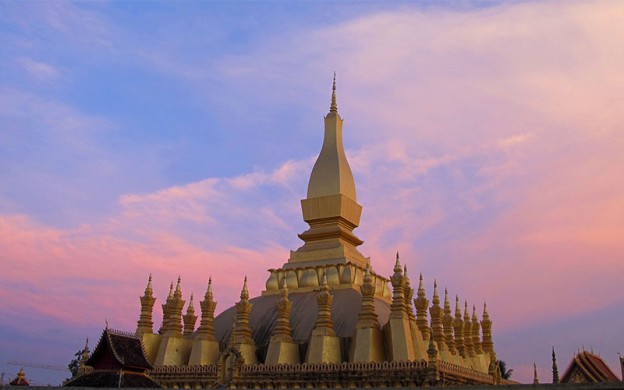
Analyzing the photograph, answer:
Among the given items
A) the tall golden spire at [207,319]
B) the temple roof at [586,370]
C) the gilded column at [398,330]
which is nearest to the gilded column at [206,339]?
the tall golden spire at [207,319]

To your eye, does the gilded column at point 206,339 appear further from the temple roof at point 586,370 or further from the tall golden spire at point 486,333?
the temple roof at point 586,370

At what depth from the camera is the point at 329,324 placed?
92.6 feet

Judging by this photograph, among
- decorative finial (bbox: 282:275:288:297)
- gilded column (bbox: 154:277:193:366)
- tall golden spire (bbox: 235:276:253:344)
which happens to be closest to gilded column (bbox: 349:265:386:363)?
decorative finial (bbox: 282:275:288:297)

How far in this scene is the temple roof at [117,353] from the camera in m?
26.6

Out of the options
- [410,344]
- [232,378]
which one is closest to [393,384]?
[410,344]

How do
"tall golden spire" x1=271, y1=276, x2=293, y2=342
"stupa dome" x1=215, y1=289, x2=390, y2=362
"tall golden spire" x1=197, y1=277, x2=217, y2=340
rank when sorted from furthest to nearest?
"tall golden spire" x1=197, y1=277, x2=217, y2=340 < "stupa dome" x1=215, y1=289, x2=390, y2=362 < "tall golden spire" x1=271, y1=276, x2=293, y2=342

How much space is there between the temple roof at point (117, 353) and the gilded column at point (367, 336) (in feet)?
28.0

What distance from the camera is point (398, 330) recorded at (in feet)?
87.8

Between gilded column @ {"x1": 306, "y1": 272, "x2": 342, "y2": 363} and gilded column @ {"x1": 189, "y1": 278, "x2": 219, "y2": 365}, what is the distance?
5.40m

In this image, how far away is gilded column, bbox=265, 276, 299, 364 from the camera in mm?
28297

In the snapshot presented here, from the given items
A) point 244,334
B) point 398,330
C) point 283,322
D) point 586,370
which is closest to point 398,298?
point 398,330

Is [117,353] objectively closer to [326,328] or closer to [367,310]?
[326,328]

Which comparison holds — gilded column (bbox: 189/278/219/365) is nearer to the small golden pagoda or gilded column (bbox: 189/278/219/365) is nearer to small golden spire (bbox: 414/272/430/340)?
the small golden pagoda

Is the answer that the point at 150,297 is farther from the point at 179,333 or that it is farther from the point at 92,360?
the point at 92,360
